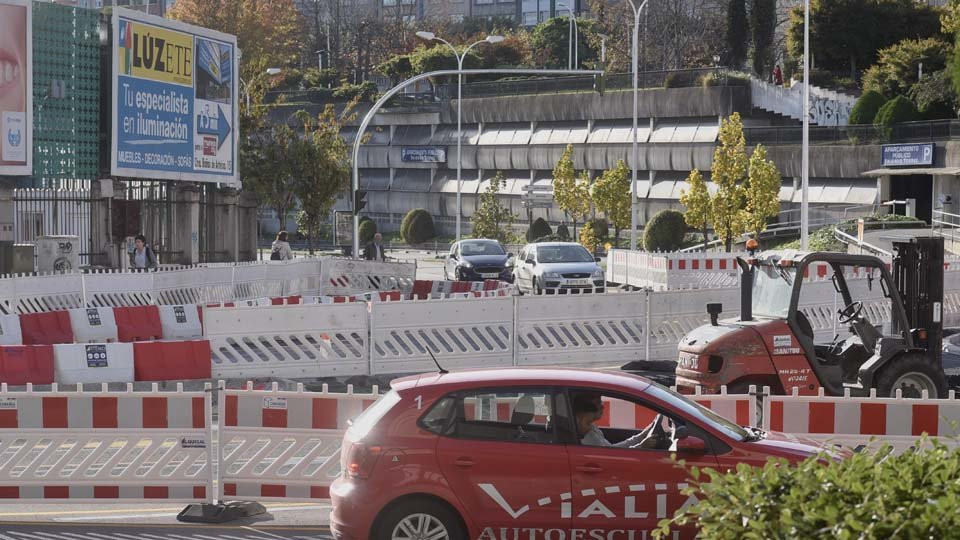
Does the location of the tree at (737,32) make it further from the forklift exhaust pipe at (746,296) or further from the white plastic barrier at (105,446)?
the white plastic barrier at (105,446)

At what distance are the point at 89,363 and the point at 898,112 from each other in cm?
5076

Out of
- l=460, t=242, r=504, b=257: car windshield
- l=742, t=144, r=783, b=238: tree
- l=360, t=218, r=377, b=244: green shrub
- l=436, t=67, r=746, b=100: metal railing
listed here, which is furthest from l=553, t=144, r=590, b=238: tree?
l=460, t=242, r=504, b=257: car windshield

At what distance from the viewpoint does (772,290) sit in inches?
610

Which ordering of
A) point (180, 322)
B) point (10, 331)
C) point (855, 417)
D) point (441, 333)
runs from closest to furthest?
point (855, 417)
point (441, 333)
point (10, 331)
point (180, 322)

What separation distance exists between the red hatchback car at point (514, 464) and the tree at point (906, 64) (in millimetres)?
60435

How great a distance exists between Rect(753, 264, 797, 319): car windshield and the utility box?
24235 millimetres

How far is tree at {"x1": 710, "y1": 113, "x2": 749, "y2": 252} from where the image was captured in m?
55.0

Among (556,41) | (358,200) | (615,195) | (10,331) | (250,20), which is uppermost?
(250,20)

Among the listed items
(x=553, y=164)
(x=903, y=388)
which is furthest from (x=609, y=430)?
(x=553, y=164)

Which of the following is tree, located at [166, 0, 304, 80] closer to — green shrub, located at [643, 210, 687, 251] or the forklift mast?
green shrub, located at [643, 210, 687, 251]

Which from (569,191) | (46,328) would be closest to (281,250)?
(46,328)

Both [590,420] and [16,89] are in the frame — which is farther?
[16,89]

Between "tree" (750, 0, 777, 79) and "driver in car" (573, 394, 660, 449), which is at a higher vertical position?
"tree" (750, 0, 777, 79)

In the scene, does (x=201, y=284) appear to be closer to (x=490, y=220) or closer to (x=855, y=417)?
(x=855, y=417)
